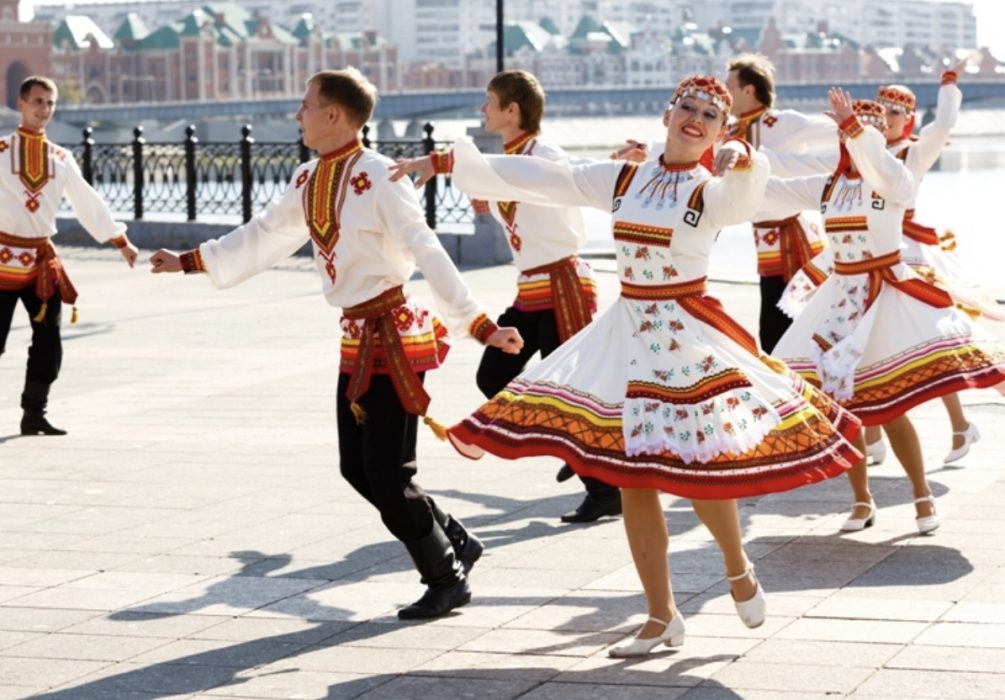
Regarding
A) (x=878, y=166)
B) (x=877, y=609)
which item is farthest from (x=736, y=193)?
(x=878, y=166)

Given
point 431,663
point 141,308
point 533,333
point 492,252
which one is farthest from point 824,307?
point 492,252

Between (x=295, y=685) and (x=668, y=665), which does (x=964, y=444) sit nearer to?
(x=668, y=665)

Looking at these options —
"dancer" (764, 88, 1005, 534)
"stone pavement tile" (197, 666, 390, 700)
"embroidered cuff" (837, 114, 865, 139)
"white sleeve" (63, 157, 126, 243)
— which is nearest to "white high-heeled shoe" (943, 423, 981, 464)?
"dancer" (764, 88, 1005, 534)

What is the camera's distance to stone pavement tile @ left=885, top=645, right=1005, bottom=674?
537 centimetres

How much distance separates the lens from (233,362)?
42.7 feet

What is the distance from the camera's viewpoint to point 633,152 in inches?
280

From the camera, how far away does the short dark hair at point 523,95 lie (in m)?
7.85

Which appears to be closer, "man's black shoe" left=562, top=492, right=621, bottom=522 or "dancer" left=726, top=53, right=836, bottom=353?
"man's black shoe" left=562, top=492, right=621, bottom=522

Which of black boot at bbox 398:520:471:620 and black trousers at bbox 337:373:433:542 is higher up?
black trousers at bbox 337:373:433:542

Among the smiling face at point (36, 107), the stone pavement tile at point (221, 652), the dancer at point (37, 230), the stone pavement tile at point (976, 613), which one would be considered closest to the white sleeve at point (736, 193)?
the stone pavement tile at point (976, 613)

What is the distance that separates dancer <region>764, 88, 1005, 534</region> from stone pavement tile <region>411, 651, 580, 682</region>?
214cm

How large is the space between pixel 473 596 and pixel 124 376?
6.47 metres

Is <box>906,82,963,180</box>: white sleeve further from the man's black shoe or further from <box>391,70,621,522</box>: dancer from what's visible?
the man's black shoe

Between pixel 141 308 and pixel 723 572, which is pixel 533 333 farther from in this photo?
pixel 141 308
